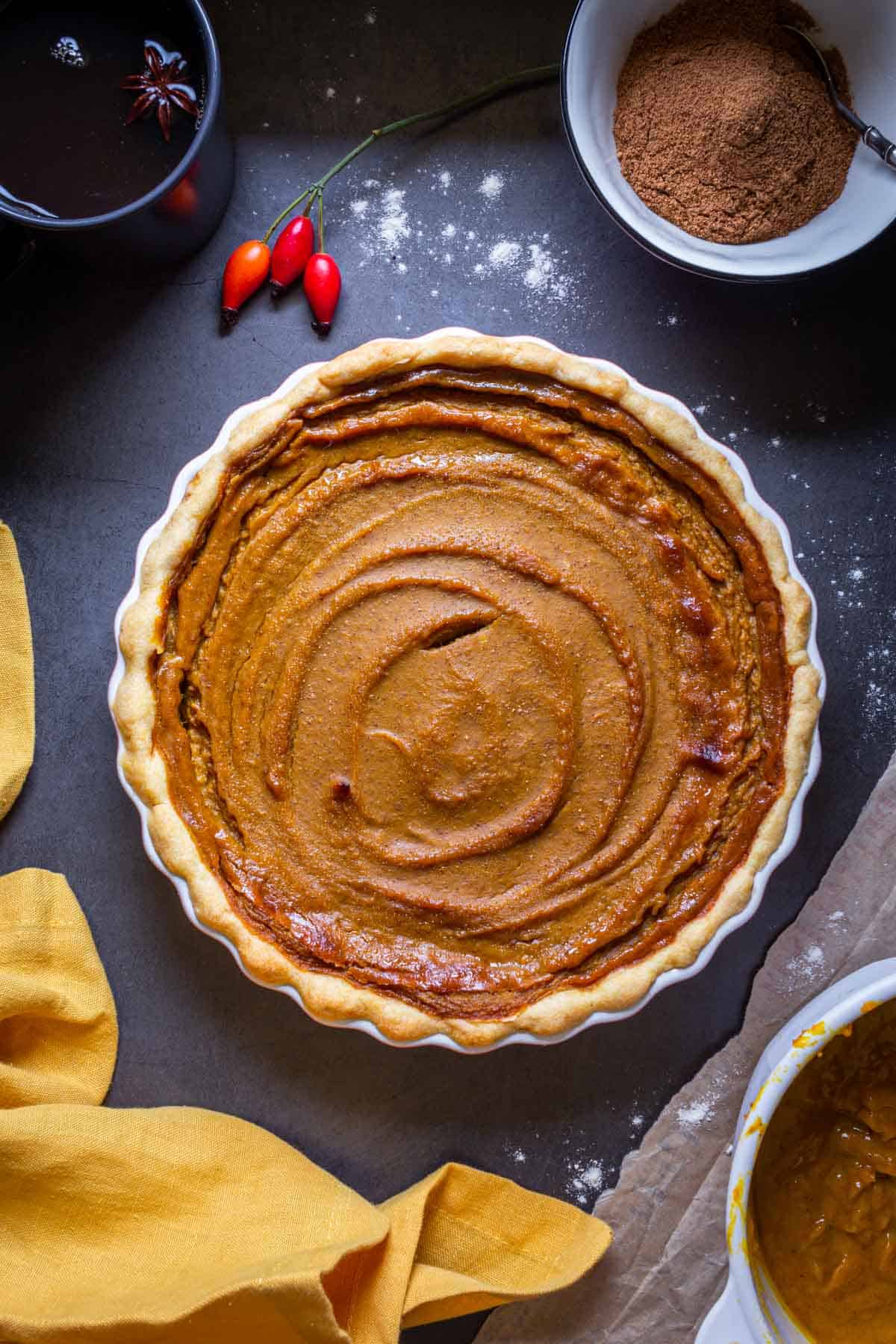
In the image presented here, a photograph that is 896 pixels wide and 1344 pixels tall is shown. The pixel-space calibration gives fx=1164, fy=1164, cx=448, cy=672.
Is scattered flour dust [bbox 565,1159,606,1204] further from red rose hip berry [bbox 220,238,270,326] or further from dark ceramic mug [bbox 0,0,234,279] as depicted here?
dark ceramic mug [bbox 0,0,234,279]

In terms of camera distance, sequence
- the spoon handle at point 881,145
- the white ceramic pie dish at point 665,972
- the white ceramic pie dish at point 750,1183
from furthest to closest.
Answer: the spoon handle at point 881,145 → the white ceramic pie dish at point 665,972 → the white ceramic pie dish at point 750,1183

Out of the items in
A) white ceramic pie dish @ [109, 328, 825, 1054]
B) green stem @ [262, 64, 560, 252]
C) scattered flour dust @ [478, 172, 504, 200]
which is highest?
green stem @ [262, 64, 560, 252]

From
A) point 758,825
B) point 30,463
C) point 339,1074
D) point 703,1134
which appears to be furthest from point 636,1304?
point 30,463

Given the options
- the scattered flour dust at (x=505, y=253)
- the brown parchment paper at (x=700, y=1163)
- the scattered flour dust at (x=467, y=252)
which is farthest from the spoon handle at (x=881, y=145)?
the brown parchment paper at (x=700, y=1163)

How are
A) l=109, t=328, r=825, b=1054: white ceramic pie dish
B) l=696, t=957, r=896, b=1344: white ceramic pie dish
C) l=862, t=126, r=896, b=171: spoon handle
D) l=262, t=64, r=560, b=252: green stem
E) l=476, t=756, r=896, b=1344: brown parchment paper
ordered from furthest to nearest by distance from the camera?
l=262, t=64, r=560, b=252: green stem → l=476, t=756, r=896, b=1344: brown parchment paper → l=862, t=126, r=896, b=171: spoon handle → l=109, t=328, r=825, b=1054: white ceramic pie dish → l=696, t=957, r=896, b=1344: white ceramic pie dish

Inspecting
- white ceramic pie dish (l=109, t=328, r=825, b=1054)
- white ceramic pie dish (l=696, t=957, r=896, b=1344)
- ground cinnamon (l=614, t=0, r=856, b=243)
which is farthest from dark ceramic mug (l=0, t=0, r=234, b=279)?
white ceramic pie dish (l=696, t=957, r=896, b=1344)

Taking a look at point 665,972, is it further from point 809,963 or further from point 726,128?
point 726,128

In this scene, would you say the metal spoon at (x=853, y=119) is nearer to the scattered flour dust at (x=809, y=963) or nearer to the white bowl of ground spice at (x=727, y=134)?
the white bowl of ground spice at (x=727, y=134)
